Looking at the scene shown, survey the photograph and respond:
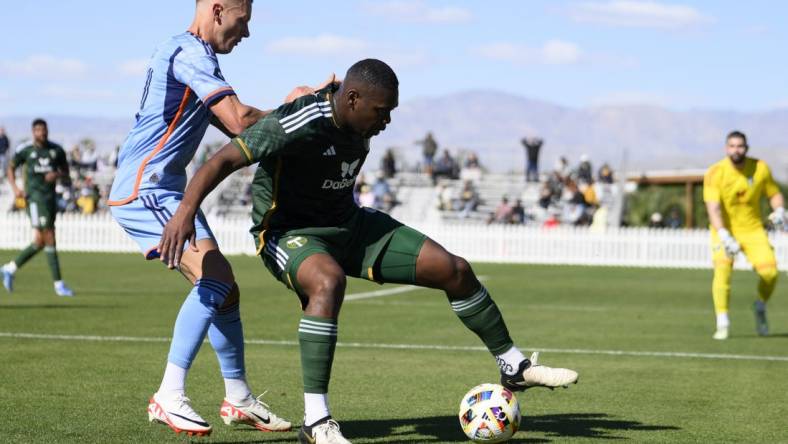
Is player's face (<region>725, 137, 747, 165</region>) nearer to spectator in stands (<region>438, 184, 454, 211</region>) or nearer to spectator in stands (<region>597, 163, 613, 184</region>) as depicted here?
spectator in stands (<region>438, 184, 454, 211</region>)

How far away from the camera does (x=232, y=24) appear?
23.1ft

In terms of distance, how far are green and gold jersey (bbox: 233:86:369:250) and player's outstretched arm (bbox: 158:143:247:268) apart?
0.33 feet

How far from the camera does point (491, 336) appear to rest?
7.32 metres

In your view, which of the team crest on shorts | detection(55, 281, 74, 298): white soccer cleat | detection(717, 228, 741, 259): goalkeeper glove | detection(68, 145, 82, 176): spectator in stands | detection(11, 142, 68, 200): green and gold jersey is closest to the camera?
the team crest on shorts

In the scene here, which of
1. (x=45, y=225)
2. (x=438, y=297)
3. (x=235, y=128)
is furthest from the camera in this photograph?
(x=438, y=297)

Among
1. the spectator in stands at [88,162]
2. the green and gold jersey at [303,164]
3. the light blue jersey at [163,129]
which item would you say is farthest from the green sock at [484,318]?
the spectator in stands at [88,162]

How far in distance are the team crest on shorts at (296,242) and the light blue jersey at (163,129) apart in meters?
0.75

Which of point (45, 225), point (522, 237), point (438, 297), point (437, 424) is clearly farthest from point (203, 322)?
point (522, 237)

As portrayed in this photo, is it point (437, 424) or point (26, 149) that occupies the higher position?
point (26, 149)

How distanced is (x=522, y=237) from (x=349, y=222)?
27869 millimetres

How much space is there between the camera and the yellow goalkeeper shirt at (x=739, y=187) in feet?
44.7

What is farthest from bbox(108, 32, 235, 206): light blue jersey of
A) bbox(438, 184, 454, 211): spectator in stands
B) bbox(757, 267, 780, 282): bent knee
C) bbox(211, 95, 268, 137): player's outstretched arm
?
bbox(438, 184, 454, 211): spectator in stands

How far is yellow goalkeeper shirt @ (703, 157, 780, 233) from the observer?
13.6 m

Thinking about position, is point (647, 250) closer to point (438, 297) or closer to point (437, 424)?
point (438, 297)
